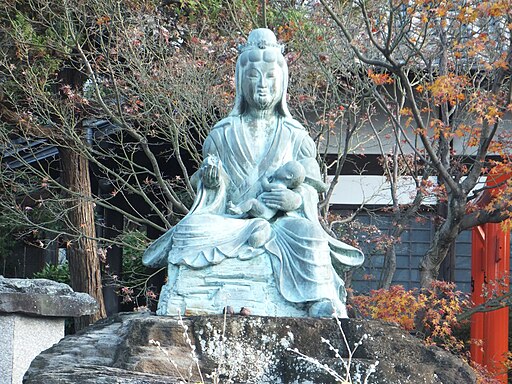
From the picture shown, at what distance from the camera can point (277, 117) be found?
26.6 feet

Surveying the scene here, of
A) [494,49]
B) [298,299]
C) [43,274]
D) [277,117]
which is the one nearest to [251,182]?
[277,117]

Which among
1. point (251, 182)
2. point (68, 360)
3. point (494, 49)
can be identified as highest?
point (494, 49)

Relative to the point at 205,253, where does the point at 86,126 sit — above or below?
above

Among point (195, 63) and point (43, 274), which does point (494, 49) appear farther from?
point (43, 274)

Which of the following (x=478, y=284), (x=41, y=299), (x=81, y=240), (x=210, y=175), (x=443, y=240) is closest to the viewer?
(x=210, y=175)

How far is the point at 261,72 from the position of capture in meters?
7.88

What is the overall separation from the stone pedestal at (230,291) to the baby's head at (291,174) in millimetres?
630

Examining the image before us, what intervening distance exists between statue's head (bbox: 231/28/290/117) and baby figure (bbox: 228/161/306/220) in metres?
0.65

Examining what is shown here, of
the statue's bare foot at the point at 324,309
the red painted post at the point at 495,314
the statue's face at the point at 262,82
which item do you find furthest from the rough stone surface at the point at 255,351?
the red painted post at the point at 495,314

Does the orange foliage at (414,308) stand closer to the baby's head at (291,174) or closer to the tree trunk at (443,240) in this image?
the tree trunk at (443,240)

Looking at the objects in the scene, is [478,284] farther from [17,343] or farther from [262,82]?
[17,343]

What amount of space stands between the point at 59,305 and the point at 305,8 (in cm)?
565

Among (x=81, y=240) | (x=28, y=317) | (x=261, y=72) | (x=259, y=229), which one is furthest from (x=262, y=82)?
(x=81, y=240)

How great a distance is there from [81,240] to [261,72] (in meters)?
5.74
